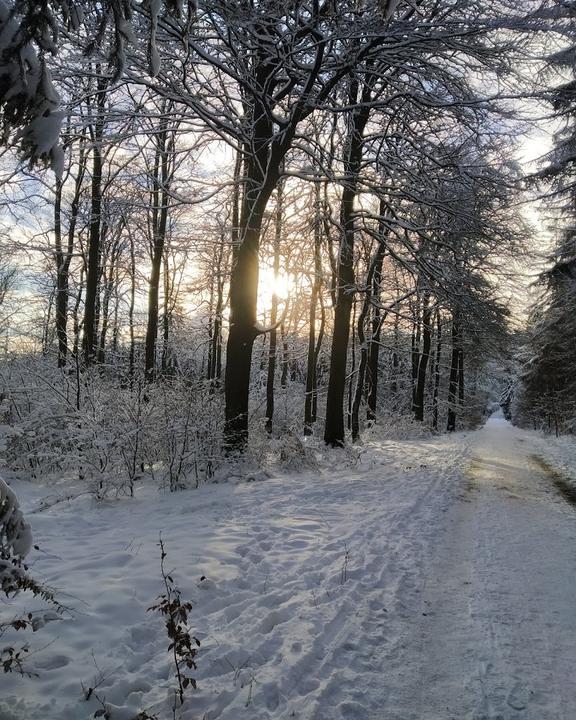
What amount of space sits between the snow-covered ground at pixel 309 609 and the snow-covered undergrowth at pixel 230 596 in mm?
15

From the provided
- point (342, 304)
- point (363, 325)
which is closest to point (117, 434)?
point (342, 304)

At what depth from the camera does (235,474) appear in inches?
330

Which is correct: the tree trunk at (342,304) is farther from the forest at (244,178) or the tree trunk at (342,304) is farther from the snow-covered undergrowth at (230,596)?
the snow-covered undergrowth at (230,596)

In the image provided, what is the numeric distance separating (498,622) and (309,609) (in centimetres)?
160

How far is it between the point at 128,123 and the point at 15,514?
855cm

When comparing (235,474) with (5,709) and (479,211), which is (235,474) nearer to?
(5,709)

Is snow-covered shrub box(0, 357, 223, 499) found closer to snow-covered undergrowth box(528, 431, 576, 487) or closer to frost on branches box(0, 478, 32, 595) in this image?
frost on branches box(0, 478, 32, 595)

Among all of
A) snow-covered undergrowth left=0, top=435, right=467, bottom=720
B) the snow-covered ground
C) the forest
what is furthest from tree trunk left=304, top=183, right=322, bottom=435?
the snow-covered ground

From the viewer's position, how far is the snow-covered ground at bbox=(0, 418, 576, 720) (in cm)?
282

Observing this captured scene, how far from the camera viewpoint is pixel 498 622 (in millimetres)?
3859

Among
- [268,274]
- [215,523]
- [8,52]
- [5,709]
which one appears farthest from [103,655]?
[268,274]

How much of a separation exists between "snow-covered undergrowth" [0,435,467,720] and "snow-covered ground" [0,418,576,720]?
0.6 inches

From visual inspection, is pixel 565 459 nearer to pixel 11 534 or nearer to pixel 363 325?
pixel 363 325

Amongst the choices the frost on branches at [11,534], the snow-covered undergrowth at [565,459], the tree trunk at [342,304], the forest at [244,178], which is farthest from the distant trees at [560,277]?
the frost on branches at [11,534]
